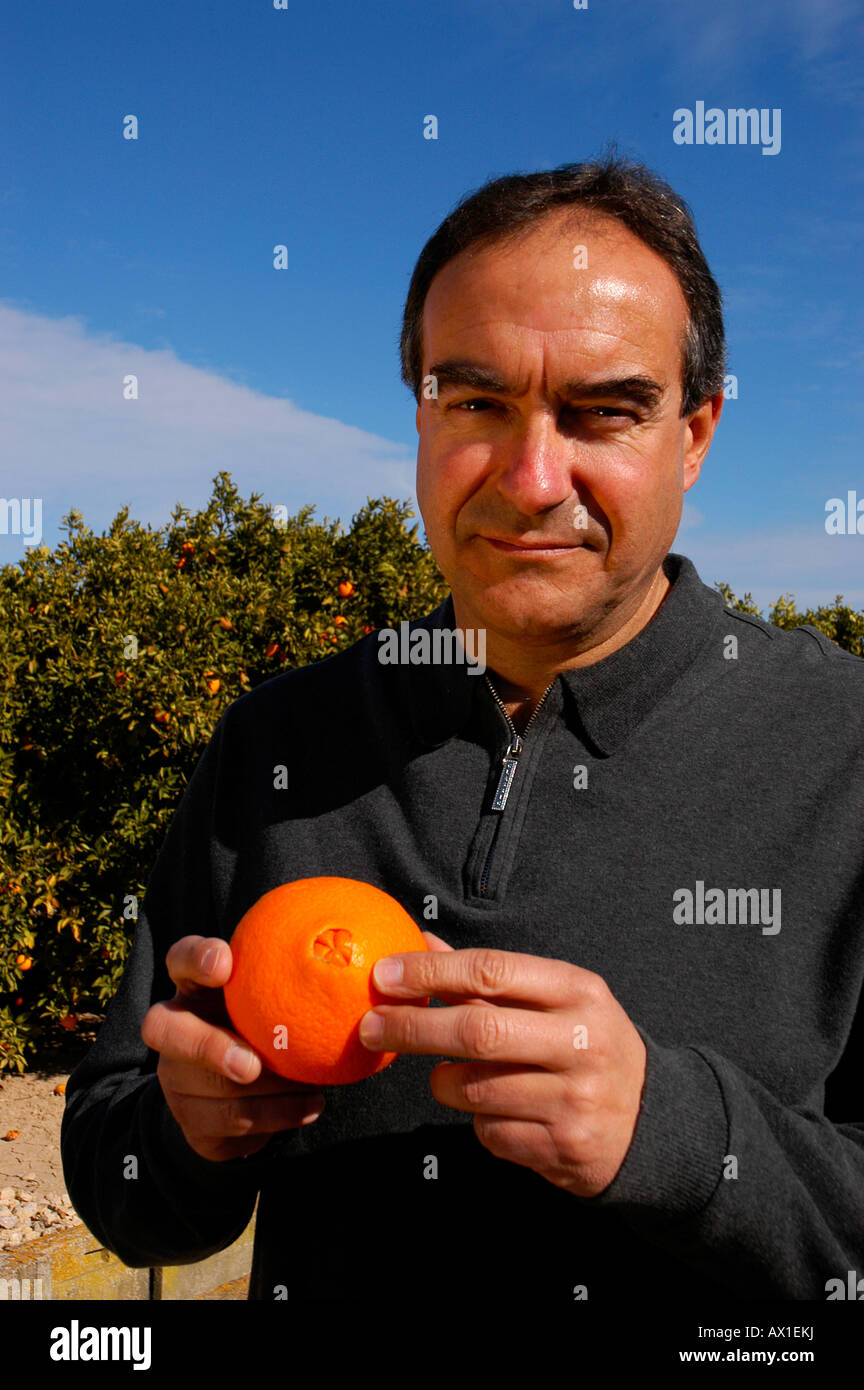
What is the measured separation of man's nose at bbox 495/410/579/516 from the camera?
196 cm

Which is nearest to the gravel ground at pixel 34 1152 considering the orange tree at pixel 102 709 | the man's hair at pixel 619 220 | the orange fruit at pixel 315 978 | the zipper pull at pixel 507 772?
the orange tree at pixel 102 709

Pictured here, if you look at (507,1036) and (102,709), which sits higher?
(102,709)

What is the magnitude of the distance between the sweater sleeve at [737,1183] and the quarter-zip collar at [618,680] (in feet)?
2.41

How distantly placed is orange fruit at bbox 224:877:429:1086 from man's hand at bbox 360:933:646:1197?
0.15 meters

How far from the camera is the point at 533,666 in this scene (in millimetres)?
2234

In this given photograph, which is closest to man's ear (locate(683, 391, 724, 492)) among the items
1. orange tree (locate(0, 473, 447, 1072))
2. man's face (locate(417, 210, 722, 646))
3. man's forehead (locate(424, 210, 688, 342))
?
man's face (locate(417, 210, 722, 646))

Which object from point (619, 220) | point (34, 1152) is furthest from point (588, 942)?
point (34, 1152)

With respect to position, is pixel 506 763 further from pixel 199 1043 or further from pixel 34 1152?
pixel 34 1152

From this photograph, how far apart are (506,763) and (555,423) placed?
0.70 m

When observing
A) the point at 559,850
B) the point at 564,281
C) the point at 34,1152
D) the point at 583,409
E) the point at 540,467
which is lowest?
the point at 34,1152

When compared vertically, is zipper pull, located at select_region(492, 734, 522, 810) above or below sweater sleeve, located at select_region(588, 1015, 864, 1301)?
above

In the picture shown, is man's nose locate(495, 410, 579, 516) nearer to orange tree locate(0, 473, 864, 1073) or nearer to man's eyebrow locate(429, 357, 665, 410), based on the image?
man's eyebrow locate(429, 357, 665, 410)
